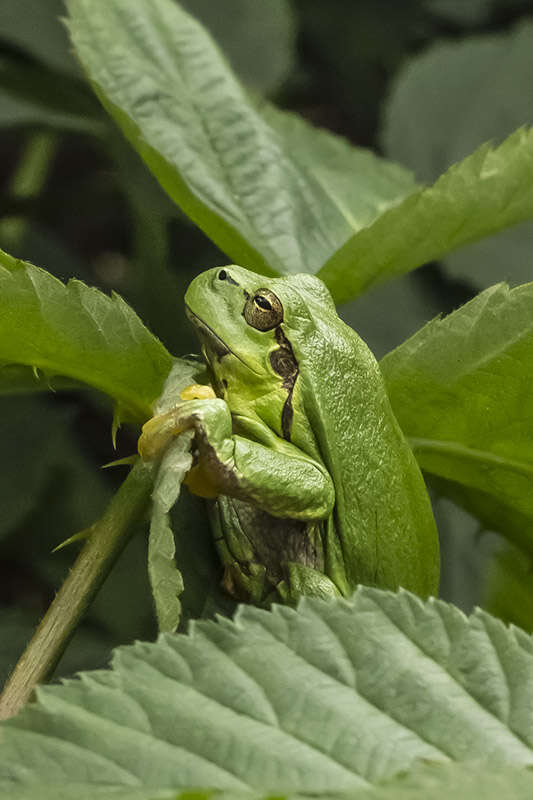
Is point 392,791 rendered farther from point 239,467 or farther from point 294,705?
point 239,467

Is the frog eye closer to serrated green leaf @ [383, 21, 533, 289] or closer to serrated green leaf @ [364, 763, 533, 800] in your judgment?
serrated green leaf @ [364, 763, 533, 800]

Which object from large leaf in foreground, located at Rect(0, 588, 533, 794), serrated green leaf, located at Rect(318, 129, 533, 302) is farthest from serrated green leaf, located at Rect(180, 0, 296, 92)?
large leaf in foreground, located at Rect(0, 588, 533, 794)

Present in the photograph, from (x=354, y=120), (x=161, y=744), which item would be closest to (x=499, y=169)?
(x=161, y=744)

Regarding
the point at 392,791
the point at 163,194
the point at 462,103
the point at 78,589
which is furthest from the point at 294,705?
the point at 462,103

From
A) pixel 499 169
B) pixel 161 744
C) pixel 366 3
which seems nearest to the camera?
pixel 161 744

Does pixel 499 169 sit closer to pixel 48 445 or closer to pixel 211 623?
pixel 211 623

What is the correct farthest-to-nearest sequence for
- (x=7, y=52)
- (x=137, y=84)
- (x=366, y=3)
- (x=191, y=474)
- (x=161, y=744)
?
1. (x=366, y=3)
2. (x=7, y=52)
3. (x=137, y=84)
4. (x=191, y=474)
5. (x=161, y=744)

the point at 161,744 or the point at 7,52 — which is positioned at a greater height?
the point at 7,52
